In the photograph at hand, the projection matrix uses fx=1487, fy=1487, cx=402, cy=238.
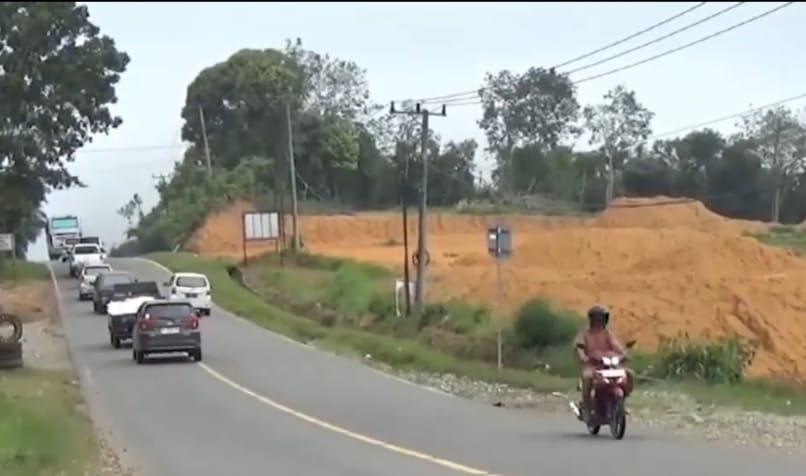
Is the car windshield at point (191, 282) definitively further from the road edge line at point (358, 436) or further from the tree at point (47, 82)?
the road edge line at point (358, 436)

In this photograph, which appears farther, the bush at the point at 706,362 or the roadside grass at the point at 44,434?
the bush at the point at 706,362

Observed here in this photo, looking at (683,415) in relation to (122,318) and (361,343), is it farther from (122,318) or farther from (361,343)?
(122,318)

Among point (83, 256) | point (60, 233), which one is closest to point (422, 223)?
point (83, 256)

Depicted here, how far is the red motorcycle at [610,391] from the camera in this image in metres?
20.3

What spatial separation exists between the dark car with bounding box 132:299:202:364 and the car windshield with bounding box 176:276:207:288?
19.7m

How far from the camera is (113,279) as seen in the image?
61.4 meters

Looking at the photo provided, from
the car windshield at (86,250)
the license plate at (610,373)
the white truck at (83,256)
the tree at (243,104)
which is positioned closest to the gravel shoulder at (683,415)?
the license plate at (610,373)

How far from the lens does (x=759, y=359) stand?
3919 centimetres

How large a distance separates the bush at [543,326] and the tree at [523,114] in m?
34.4

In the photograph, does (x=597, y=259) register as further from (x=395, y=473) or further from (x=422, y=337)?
(x=395, y=473)

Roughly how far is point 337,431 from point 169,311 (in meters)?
18.2

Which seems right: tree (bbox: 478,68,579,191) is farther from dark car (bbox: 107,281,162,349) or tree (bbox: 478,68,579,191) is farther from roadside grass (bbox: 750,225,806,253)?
dark car (bbox: 107,281,162,349)

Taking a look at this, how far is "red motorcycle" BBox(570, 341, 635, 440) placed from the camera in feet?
66.7

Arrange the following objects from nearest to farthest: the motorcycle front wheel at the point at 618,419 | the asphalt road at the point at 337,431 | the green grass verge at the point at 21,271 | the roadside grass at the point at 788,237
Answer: the asphalt road at the point at 337,431 → the motorcycle front wheel at the point at 618,419 → the roadside grass at the point at 788,237 → the green grass verge at the point at 21,271
